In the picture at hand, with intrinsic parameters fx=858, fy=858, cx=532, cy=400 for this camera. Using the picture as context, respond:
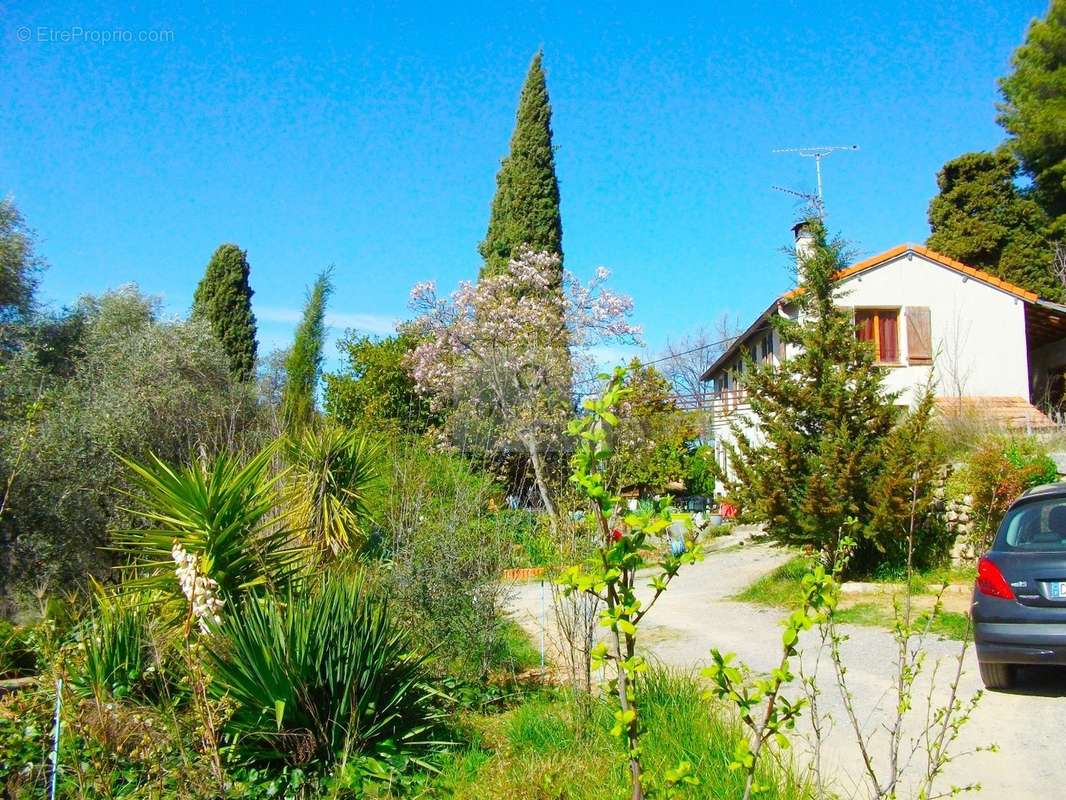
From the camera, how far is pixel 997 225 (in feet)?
91.2

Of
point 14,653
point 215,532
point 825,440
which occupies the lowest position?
point 14,653

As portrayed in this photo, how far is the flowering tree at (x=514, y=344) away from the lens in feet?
70.5

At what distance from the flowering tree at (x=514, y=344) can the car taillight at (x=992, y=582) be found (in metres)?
13.8

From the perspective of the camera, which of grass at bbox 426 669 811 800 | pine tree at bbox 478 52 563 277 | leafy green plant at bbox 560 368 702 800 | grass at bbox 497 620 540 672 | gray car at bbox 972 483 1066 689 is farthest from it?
pine tree at bbox 478 52 563 277

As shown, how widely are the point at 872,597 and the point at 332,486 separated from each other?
7549 millimetres

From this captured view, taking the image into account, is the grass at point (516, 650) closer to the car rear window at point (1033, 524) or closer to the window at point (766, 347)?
the car rear window at point (1033, 524)

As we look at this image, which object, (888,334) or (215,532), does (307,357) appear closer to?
(215,532)

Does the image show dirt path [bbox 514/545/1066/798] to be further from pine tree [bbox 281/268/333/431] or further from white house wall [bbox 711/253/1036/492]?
white house wall [bbox 711/253/1036/492]

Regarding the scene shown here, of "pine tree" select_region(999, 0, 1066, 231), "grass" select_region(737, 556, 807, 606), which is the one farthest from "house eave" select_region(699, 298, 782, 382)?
"pine tree" select_region(999, 0, 1066, 231)

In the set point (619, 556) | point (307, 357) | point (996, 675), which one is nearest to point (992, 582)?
point (996, 675)

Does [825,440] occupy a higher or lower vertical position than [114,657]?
higher

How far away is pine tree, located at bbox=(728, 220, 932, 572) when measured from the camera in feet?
38.7

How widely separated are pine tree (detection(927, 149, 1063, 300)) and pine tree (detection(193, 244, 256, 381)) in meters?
23.2

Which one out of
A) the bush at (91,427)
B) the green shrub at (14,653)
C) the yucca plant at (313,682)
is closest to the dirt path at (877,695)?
the yucca plant at (313,682)
